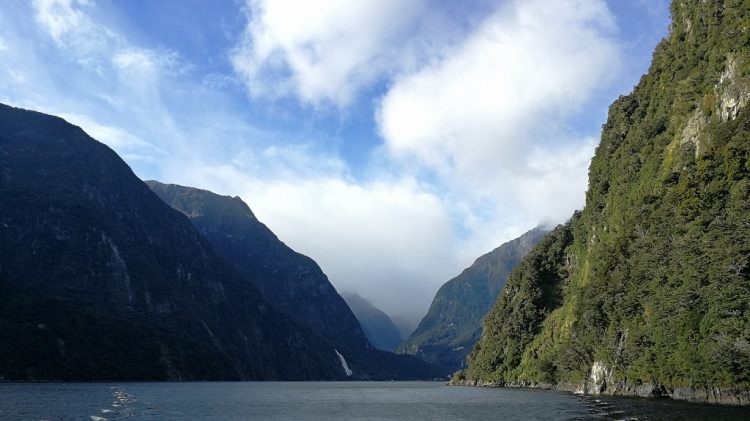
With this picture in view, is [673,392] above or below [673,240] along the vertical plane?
below

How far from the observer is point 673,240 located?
10600 cm

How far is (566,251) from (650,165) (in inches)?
2643

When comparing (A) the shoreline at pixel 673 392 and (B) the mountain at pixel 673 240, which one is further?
→ (B) the mountain at pixel 673 240

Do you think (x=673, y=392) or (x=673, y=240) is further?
(x=673, y=240)

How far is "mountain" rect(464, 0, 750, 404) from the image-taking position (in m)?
86.4

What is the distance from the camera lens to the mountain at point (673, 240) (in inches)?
3401

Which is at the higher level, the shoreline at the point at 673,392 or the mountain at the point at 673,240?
the mountain at the point at 673,240

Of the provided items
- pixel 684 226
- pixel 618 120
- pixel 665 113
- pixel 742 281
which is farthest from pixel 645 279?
pixel 618 120

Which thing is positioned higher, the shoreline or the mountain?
the mountain

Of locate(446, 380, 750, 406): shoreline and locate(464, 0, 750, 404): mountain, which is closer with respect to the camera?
locate(446, 380, 750, 406): shoreline

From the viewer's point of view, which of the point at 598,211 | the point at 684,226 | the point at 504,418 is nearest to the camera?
the point at 504,418

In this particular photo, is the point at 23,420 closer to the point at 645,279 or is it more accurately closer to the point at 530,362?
the point at 645,279

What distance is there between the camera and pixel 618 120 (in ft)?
579

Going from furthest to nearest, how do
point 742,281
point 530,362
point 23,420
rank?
1. point 530,362
2. point 742,281
3. point 23,420
